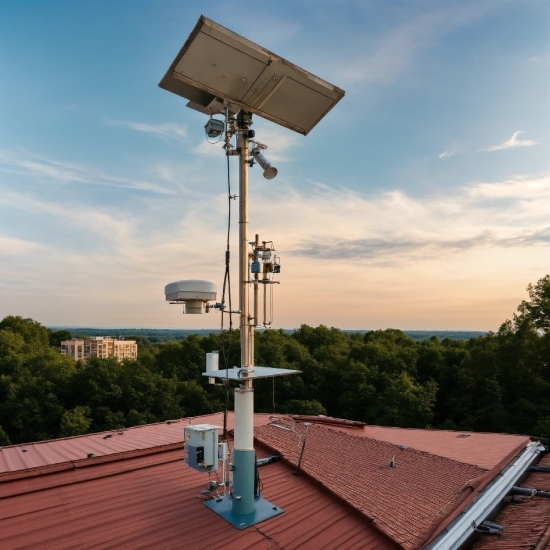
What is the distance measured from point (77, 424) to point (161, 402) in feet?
18.9

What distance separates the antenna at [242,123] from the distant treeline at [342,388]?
18.5 metres

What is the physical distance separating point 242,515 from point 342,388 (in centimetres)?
2674

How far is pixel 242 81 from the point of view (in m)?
5.30

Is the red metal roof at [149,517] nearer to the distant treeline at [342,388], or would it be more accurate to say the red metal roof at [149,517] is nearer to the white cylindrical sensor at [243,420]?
the white cylindrical sensor at [243,420]

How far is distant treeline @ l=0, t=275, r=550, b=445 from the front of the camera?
81.9ft

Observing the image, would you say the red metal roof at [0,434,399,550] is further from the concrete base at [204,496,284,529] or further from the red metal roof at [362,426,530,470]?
the red metal roof at [362,426,530,470]

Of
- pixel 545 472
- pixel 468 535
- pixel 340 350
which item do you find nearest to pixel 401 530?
pixel 468 535

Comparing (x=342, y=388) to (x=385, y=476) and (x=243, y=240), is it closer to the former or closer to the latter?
(x=385, y=476)

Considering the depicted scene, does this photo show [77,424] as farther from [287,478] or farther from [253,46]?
[253,46]

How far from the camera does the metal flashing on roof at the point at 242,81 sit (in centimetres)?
489

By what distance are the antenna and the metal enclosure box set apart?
0.02 metres

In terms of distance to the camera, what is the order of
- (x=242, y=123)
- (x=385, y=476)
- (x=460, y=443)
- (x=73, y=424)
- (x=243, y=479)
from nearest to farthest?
(x=243, y=479), (x=242, y=123), (x=385, y=476), (x=460, y=443), (x=73, y=424)

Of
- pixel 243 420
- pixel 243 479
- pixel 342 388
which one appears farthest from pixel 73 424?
pixel 243 420

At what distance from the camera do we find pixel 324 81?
576 cm
